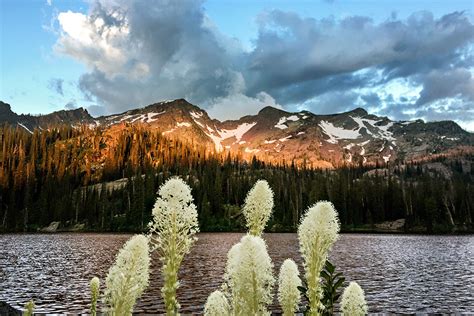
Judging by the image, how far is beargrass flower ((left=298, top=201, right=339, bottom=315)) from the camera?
18.9 ft

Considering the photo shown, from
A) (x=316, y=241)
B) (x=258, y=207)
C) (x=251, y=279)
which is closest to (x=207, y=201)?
(x=258, y=207)

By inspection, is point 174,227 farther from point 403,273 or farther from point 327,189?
point 327,189

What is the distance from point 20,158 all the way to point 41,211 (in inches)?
1547

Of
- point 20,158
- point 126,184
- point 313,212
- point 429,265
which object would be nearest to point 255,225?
point 313,212

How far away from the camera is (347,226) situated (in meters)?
146

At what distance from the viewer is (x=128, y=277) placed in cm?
485

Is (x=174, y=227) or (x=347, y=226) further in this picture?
(x=347, y=226)

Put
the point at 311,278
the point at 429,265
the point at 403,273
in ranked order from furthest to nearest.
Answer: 1. the point at 429,265
2. the point at 403,273
3. the point at 311,278

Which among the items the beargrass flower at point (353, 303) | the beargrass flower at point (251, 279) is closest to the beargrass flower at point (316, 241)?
the beargrass flower at point (251, 279)

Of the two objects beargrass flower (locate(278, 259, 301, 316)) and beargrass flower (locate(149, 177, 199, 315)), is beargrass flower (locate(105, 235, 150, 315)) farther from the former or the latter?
beargrass flower (locate(278, 259, 301, 316))

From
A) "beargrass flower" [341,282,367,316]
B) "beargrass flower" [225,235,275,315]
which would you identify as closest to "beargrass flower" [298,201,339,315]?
"beargrass flower" [225,235,275,315]

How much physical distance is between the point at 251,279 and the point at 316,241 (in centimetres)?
133

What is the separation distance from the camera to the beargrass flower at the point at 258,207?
7.55 metres

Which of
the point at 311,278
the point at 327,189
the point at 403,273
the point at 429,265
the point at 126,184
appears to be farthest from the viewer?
the point at 126,184
